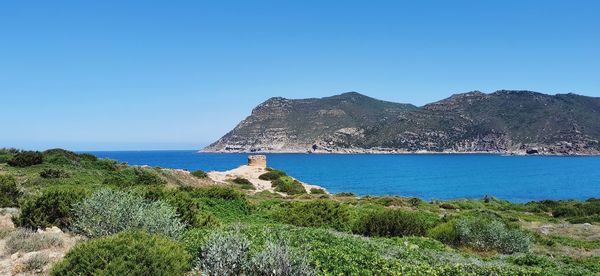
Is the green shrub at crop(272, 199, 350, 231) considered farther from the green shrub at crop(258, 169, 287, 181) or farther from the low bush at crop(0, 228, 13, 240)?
the green shrub at crop(258, 169, 287, 181)

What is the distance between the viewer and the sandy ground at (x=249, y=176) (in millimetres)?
49072

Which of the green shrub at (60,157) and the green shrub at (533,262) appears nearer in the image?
the green shrub at (533,262)

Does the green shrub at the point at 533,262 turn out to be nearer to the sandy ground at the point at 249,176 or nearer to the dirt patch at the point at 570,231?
the dirt patch at the point at 570,231

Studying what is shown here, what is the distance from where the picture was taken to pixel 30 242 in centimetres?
930

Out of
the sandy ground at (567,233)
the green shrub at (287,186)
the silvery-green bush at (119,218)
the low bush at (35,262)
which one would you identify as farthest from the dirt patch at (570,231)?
the low bush at (35,262)

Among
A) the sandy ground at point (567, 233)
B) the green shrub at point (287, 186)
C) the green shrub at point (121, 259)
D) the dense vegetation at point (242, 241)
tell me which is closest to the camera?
the green shrub at point (121, 259)

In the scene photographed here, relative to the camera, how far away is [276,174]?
56.6 meters

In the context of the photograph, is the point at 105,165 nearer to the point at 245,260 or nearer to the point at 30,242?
the point at 30,242

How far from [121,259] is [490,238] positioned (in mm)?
14362

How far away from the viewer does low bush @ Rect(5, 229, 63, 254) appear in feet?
30.2

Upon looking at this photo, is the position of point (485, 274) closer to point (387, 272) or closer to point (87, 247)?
point (387, 272)

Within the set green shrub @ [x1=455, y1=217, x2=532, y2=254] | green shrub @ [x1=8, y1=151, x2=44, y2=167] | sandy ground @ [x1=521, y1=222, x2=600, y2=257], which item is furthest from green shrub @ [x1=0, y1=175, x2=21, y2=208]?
sandy ground @ [x1=521, y1=222, x2=600, y2=257]

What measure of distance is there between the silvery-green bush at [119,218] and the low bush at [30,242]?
654mm

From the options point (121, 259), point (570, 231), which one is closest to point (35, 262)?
point (121, 259)
